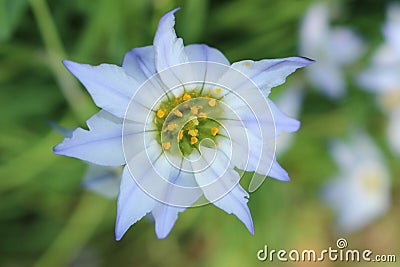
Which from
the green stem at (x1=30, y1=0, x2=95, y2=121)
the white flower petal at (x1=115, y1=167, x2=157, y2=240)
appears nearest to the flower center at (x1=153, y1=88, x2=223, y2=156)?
the white flower petal at (x1=115, y1=167, x2=157, y2=240)

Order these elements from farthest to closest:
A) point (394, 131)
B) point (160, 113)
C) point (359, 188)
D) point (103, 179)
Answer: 1. point (359, 188)
2. point (394, 131)
3. point (103, 179)
4. point (160, 113)

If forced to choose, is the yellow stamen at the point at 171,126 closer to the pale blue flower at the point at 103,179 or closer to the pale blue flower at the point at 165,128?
the pale blue flower at the point at 165,128

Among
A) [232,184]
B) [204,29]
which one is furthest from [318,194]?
[232,184]

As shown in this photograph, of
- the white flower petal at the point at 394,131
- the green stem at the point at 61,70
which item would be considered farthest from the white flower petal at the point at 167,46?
the white flower petal at the point at 394,131

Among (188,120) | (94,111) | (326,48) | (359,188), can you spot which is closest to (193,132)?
(188,120)

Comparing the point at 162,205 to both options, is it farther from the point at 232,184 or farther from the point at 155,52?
the point at 155,52

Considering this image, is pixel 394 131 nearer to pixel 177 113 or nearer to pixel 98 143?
pixel 177 113
